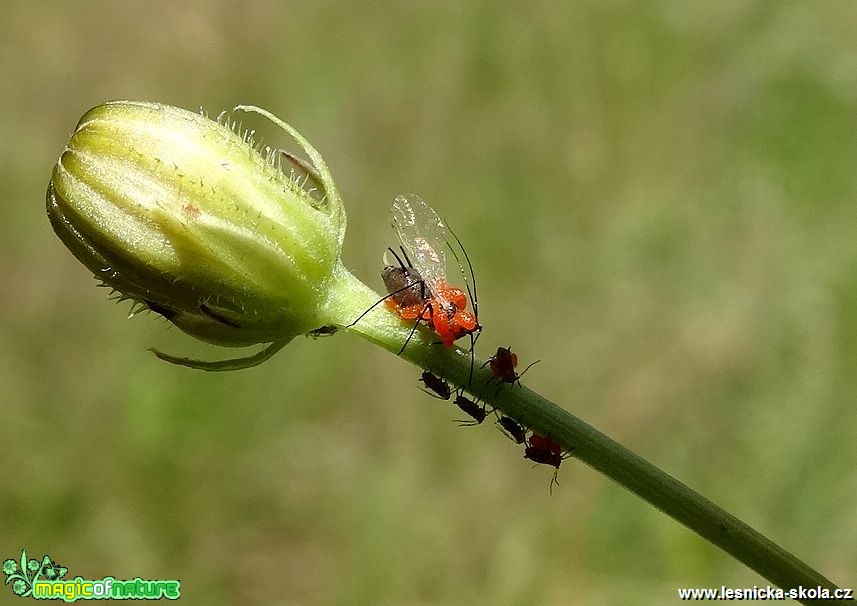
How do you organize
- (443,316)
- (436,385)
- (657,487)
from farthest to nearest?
(436,385)
(443,316)
(657,487)

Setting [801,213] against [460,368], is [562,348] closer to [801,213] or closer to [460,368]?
[801,213]

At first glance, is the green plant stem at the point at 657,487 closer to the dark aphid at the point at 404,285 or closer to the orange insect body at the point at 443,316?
the orange insect body at the point at 443,316

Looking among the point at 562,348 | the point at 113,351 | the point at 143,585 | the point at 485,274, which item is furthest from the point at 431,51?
the point at 143,585

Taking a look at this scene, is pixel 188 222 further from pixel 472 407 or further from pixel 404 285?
pixel 472 407

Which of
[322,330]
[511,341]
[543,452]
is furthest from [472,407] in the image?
[511,341]

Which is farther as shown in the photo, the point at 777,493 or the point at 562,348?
the point at 562,348

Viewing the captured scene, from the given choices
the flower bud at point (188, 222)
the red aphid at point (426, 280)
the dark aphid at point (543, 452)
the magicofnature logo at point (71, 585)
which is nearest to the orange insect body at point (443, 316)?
the red aphid at point (426, 280)

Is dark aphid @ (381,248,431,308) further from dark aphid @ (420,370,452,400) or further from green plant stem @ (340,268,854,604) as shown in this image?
green plant stem @ (340,268,854,604)
